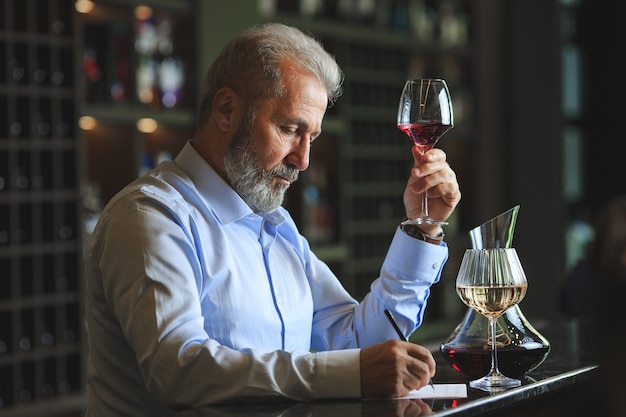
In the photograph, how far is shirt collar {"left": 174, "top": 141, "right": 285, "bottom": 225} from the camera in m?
1.94

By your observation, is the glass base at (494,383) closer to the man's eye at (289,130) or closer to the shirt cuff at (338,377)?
the shirt cuff at (338,377)

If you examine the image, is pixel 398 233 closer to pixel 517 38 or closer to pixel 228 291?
pixel 228 291

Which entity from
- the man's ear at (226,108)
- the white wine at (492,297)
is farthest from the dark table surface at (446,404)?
the man's ear at (226,108)

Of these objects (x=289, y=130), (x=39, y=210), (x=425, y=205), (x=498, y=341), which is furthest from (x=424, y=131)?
(x=39, y=210)

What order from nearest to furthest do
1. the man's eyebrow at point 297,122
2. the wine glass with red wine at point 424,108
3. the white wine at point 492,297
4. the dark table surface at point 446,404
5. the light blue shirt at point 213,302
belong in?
the dark table surface at point 446,404, the light blue shirt at point 213,302, the white wine at point 492,297, the wine glass with red wine at point 424,108, the man's eyebrow at point 297,122

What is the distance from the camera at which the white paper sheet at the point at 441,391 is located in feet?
5.08

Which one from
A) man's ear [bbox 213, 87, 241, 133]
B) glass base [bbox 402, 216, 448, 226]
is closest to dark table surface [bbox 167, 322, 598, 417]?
glass base [bbox 402, 216, 448, 226]

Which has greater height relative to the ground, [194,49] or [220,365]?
[194,49]

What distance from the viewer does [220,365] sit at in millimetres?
1542

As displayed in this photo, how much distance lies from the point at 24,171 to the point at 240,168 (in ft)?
7.20

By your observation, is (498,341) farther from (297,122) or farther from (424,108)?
(297,122)

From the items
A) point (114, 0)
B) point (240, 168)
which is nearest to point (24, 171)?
point (114, 0)

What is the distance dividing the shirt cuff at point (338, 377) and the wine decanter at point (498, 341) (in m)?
0.27

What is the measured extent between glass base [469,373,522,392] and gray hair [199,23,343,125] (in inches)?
28.2
